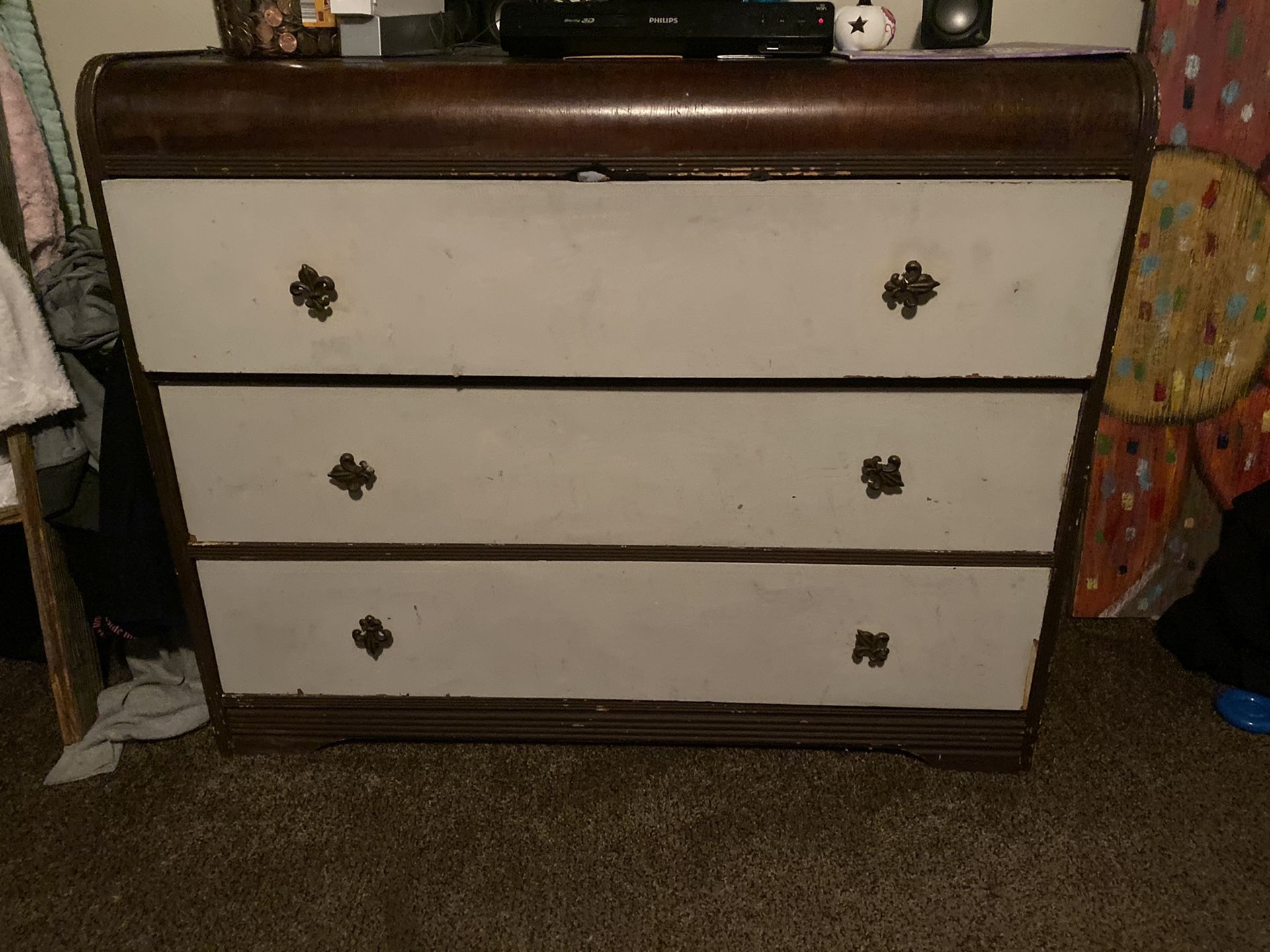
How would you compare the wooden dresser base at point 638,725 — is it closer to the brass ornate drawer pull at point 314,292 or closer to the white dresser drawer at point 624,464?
the white dresser drawer at point 624,464

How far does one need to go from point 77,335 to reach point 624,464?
2.73ft

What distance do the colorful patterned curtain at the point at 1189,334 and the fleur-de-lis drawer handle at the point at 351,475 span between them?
4.28 feet

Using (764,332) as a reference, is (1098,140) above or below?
above

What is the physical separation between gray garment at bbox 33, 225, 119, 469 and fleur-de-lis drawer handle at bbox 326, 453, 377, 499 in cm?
41

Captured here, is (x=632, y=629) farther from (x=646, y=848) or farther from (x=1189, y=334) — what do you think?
(x=1189, y=334)

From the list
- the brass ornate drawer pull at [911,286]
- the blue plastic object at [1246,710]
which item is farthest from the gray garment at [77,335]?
the blue plastic object at [1246,710]

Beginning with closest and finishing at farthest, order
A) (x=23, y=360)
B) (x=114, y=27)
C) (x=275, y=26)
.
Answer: (x=275, y=26) < (x=23, y=360) < (x=114, y=27)

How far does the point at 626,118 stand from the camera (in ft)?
3.63

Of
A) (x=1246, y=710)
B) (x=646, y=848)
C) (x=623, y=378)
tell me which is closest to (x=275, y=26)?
(x=623, y=378)

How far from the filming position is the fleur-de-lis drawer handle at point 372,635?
1.41 m

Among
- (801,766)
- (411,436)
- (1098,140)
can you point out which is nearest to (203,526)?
(411,436)

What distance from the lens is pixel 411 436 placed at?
1.29 m

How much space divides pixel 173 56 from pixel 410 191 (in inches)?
16.0

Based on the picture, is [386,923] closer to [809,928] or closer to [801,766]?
[809,928]
